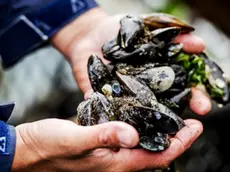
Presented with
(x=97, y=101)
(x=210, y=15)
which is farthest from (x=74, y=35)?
(x=210, y=15)

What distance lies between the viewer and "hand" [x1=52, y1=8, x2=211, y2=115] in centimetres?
128

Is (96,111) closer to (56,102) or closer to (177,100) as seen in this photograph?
(177,100)

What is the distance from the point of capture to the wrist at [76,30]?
5.14 ft

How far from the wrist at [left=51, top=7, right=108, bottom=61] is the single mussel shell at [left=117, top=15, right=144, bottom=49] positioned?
0.31m

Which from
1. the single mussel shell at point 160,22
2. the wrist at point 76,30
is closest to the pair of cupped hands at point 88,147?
the single mussel shell at point 160,22

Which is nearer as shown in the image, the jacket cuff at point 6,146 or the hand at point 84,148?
the hand at point 84,148

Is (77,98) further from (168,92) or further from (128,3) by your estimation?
(128,3)

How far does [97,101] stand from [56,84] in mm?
863

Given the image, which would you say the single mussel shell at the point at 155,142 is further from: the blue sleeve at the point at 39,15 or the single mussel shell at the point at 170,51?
the blue sleeve at the point at 39,15

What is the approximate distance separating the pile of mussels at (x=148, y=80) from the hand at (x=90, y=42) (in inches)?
1.2

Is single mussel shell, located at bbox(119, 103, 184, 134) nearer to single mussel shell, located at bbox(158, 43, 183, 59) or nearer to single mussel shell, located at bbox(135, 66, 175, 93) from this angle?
single mussel shell, located at bbox(135, 66, 175, 93)

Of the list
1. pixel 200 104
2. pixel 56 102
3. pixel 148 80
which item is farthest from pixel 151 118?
pixel 56 102

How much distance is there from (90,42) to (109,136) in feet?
2.00

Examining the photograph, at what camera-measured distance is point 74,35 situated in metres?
1.59
